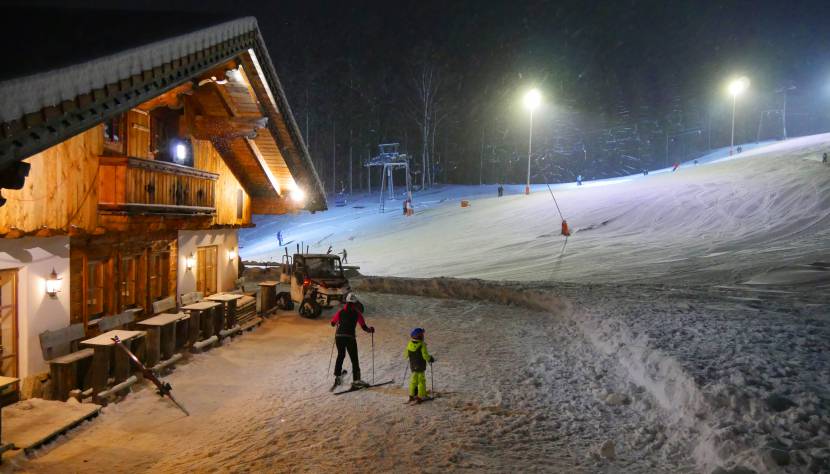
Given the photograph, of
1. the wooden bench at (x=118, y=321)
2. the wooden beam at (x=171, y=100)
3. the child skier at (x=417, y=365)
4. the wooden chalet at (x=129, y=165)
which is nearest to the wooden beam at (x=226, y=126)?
the wooden chalet at (x=129, y=165)

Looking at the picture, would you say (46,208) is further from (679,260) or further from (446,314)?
(679,260)

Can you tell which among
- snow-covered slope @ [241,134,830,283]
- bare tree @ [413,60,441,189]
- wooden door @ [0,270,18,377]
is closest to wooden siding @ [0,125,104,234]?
wooden door @ [0,270,18,377]

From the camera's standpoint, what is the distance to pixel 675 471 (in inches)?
219

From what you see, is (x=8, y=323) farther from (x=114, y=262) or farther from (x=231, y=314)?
(x=231, y=314)

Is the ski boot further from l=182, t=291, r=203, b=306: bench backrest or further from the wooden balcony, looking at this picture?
l=182, t=291, r=203, b=306: bench backrest

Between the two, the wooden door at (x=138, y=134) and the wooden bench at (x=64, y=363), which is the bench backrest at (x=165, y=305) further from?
the wooden door at (x=138, y=134)

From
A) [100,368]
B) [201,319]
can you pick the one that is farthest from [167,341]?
[100,368]

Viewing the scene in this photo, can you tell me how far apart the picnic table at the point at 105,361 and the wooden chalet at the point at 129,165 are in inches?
52.4

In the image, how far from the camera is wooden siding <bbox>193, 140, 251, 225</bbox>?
14852 mm

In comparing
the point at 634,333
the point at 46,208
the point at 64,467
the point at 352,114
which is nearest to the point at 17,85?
the point at 64,467

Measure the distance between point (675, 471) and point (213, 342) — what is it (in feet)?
35.0

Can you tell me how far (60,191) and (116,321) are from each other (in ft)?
11.7

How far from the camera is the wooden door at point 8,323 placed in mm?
8523

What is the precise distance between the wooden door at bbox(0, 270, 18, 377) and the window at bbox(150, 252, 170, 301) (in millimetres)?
4635
